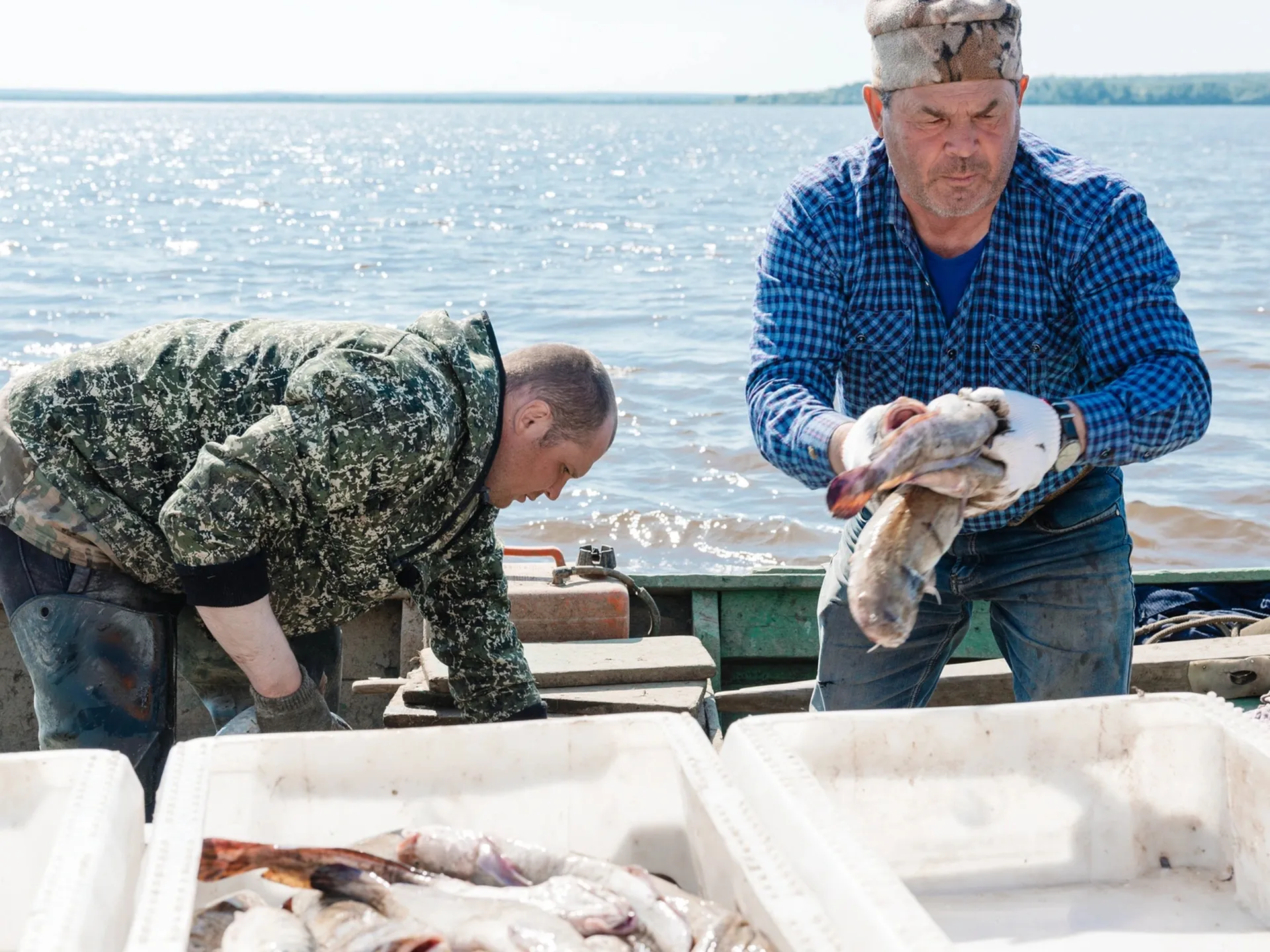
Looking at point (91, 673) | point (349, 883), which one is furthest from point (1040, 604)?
point (91, 673)

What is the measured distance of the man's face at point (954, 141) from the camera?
319 centimetres

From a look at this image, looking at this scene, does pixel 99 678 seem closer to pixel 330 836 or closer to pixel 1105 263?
pixel 330 836

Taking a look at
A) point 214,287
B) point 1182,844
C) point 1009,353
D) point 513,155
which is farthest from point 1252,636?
point 513,155

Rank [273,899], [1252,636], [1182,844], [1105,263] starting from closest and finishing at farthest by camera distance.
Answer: [273,899]
[1182,844]
[1105,263]
[1252,636]

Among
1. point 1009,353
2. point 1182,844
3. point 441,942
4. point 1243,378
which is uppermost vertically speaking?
point 1009,353

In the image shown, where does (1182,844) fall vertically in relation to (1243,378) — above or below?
above

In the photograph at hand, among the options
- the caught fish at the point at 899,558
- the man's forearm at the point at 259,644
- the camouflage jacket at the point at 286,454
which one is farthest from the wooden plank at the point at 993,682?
the caught fish at the point at 899,558

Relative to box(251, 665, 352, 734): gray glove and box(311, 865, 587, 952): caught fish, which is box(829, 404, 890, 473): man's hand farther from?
box(251, 665, 352, 734): gray glove

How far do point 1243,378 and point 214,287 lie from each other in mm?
13552

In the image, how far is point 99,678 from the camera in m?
3.46

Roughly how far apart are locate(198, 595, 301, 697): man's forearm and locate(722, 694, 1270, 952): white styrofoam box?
4.39 feet

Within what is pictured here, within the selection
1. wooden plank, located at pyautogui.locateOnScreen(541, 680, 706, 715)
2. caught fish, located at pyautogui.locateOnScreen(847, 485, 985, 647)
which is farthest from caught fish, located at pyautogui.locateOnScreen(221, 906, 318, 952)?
wooden plank, located at pyautogui.locateOnScreen(541, 680, 706, 715)

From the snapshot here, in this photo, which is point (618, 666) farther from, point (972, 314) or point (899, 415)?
point (899, 415)

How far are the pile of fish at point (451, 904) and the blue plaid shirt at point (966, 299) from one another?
1254mm
